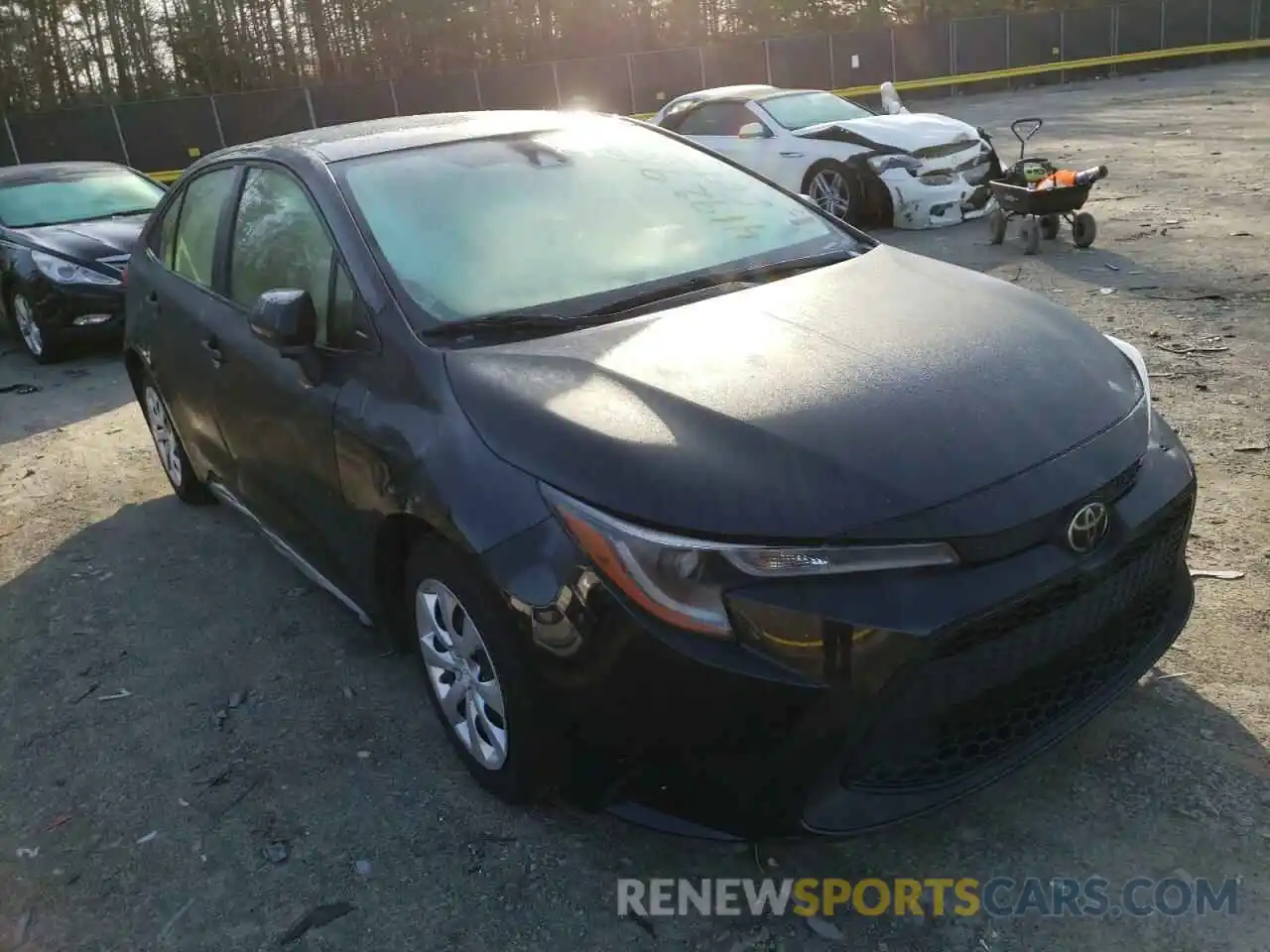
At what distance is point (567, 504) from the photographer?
2.31 m

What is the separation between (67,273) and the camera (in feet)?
27.1

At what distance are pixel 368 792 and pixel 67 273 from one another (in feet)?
22.3

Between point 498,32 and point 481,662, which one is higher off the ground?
point 498,32

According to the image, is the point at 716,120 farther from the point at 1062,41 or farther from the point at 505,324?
the point at 1062,41

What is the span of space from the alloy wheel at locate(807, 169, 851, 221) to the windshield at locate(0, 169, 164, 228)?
6.04 m

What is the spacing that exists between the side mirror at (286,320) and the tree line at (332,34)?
31.4m

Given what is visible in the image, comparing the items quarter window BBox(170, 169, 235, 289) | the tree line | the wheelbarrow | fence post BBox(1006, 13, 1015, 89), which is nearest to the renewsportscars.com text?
quarter window BBox(170, 169, 235, 289)

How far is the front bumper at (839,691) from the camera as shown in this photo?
2.12m

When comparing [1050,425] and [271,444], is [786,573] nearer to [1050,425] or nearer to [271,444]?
[1050,425]

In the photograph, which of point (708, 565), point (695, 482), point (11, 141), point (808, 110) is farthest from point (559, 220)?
point (11, 141)

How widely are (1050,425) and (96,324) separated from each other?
7813 millimetres

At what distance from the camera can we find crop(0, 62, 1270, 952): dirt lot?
246 centimetres

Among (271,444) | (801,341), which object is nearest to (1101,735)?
(801,341)

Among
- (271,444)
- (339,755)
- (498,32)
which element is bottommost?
(339,755)
